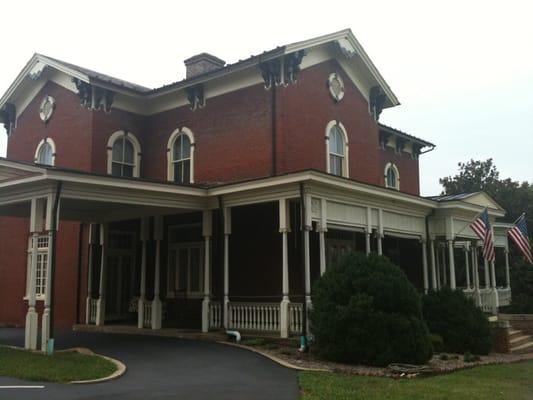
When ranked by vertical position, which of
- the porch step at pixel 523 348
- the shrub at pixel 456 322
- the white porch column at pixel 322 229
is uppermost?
the white porch column at pixel 322 229

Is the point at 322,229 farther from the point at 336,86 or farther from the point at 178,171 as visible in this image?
the point at 178,171

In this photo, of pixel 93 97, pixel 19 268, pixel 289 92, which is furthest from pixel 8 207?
pixel 289 92

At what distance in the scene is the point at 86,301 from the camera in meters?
19.5

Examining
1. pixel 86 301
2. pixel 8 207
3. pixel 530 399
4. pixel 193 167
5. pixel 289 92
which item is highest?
pixel 289 92

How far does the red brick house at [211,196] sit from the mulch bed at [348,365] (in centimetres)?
74

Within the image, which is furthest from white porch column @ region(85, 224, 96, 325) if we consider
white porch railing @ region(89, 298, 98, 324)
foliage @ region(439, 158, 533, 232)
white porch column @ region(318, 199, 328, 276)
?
foliage @ region(439, 158, 533, 232)

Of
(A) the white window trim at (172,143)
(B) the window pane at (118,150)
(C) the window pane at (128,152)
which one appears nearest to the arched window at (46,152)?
(B) the window pane at (118,150)

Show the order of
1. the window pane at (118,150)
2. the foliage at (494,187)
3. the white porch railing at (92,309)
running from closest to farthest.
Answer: the white porch railing at (92,309) < the window pane at (118,150) < the foliage at (494,187)

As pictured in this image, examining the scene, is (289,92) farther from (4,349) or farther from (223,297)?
(4,349)

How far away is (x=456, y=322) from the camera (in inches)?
613

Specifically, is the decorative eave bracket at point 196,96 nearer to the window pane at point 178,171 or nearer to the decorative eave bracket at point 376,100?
the window pane at point 178,171

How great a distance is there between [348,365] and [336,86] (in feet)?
34.5

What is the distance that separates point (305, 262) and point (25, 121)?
542 inches

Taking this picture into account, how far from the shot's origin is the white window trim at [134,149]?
20312mm
